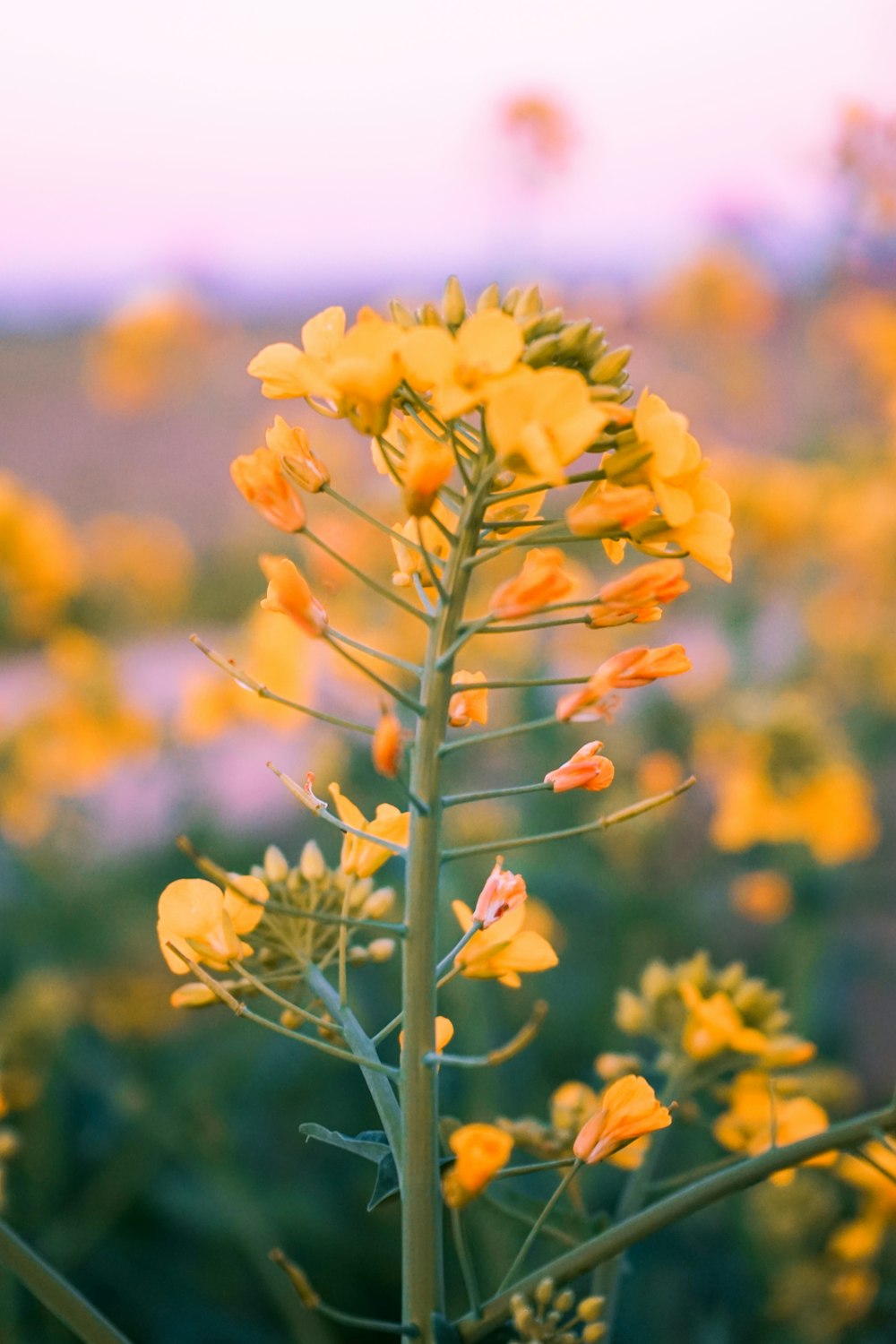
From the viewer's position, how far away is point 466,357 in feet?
1.82

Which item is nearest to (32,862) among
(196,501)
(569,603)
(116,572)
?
(116,572)

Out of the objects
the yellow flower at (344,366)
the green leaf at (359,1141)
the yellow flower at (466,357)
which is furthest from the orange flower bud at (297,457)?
the green leaf at (359,1141)

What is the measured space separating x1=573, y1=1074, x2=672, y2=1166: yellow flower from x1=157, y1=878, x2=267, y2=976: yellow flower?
0.23m

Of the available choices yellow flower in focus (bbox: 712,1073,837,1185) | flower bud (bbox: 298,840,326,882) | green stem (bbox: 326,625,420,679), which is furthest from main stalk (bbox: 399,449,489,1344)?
yellow flower in focus (bbox: 712,1073,837,1185)

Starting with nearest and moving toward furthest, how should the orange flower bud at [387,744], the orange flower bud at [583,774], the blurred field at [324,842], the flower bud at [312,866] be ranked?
the orange flower bud at [387,744], the orange flower bud at [583,774], the flower bud at [312,866], the blurred field at [324,842]

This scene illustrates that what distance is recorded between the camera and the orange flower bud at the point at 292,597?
1.92ft

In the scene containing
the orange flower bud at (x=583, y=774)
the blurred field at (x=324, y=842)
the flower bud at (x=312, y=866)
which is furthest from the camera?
the blurred field at (x=324, y=842)

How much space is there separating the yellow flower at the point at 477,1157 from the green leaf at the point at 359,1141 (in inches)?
2.5

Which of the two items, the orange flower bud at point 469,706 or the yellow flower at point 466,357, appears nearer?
the yellow flower at point 466,357

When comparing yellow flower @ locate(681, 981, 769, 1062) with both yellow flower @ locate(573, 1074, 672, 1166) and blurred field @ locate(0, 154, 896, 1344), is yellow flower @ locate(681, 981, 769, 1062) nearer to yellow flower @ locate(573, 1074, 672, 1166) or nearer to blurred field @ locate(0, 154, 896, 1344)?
yellow flower @ locate(573, 1074, 672, 1166)

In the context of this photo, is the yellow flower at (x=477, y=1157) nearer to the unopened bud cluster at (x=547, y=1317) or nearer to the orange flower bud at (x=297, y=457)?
the unopened bud cluster at (x=547, y=1317)

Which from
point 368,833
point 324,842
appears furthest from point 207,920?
point 324,842

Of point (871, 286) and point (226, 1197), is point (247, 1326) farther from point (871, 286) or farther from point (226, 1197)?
point (871, 286)

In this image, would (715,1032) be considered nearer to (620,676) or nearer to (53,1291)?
(620,676)
